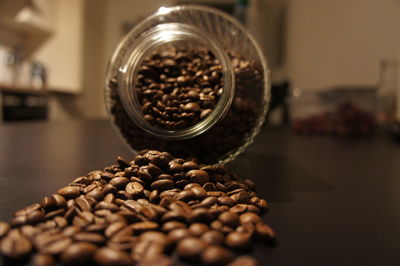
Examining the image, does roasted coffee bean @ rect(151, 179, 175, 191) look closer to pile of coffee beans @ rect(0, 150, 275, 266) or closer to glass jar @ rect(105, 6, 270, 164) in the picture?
pile of coffee beans @ rect(0, 150, 275, 266)

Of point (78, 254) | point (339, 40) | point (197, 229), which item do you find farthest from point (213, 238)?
point (339, 40)

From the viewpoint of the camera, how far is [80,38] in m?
3.88

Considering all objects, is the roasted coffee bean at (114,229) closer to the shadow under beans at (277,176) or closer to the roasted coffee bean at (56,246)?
the roasted coffee bean at (56,246)

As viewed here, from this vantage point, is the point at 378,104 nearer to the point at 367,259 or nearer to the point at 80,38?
the point at 367,259

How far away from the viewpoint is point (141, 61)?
0.63m

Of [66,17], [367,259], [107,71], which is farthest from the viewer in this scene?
[66,17]

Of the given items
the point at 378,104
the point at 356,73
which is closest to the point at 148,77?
the point at 378,104

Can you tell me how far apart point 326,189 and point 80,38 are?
3872 millimetres

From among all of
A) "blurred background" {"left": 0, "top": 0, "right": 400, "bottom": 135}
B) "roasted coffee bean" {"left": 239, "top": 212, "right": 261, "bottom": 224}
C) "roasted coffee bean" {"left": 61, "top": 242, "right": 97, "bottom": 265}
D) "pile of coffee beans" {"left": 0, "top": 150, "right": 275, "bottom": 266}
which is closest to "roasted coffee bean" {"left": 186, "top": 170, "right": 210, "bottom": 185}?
"pile of coffee beans" {"left": 0, "top": 150, "right": 275, "bottom": 266}

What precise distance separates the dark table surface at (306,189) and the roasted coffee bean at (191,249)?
6cm

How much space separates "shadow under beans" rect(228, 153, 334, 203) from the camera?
1.80 feet

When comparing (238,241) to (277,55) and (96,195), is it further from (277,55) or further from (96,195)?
(277,55)

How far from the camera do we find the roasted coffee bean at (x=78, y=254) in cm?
29

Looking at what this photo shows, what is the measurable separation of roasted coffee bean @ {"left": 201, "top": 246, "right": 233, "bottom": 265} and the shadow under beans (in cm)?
22
